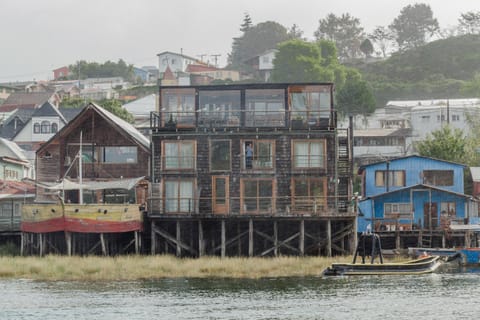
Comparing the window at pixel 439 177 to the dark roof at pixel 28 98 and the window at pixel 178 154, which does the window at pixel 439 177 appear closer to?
the window at pixel 178 154

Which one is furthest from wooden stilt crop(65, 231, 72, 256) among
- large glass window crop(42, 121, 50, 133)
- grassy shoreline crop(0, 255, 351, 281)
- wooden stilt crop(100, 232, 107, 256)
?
large glass window crop(42, 121, 50, 133)

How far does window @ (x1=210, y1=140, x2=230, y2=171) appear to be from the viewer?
211 ft

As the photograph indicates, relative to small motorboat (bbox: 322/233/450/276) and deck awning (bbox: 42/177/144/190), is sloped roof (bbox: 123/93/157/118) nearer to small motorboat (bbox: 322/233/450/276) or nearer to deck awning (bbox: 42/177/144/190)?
deck awning (bbox: 42/177/144/190)

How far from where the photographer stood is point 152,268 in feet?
186

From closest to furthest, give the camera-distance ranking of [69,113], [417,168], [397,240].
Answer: [397,240] < [417,168] < [69,113]

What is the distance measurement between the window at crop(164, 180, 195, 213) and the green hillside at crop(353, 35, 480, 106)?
92.1m

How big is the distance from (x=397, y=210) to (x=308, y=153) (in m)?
13.6

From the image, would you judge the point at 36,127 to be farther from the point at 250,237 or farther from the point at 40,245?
the point at 250,237

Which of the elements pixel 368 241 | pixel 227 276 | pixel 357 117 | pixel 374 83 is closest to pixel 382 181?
pixel 368 241

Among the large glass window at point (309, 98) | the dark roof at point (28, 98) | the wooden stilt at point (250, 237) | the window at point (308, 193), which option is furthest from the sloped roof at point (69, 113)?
the wooden stilt at point (250, 237)

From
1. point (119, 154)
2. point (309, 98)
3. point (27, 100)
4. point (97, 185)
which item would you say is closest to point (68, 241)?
point (97, 185)

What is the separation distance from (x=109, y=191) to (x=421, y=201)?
22193 mm

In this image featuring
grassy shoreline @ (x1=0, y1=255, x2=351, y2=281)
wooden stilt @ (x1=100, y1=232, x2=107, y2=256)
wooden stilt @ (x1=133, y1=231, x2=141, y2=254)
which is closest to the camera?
grassy shoreline @ (x1=0, y1=255, x2=351, y2=281)

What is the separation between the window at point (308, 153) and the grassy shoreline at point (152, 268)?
7003 millimetres
